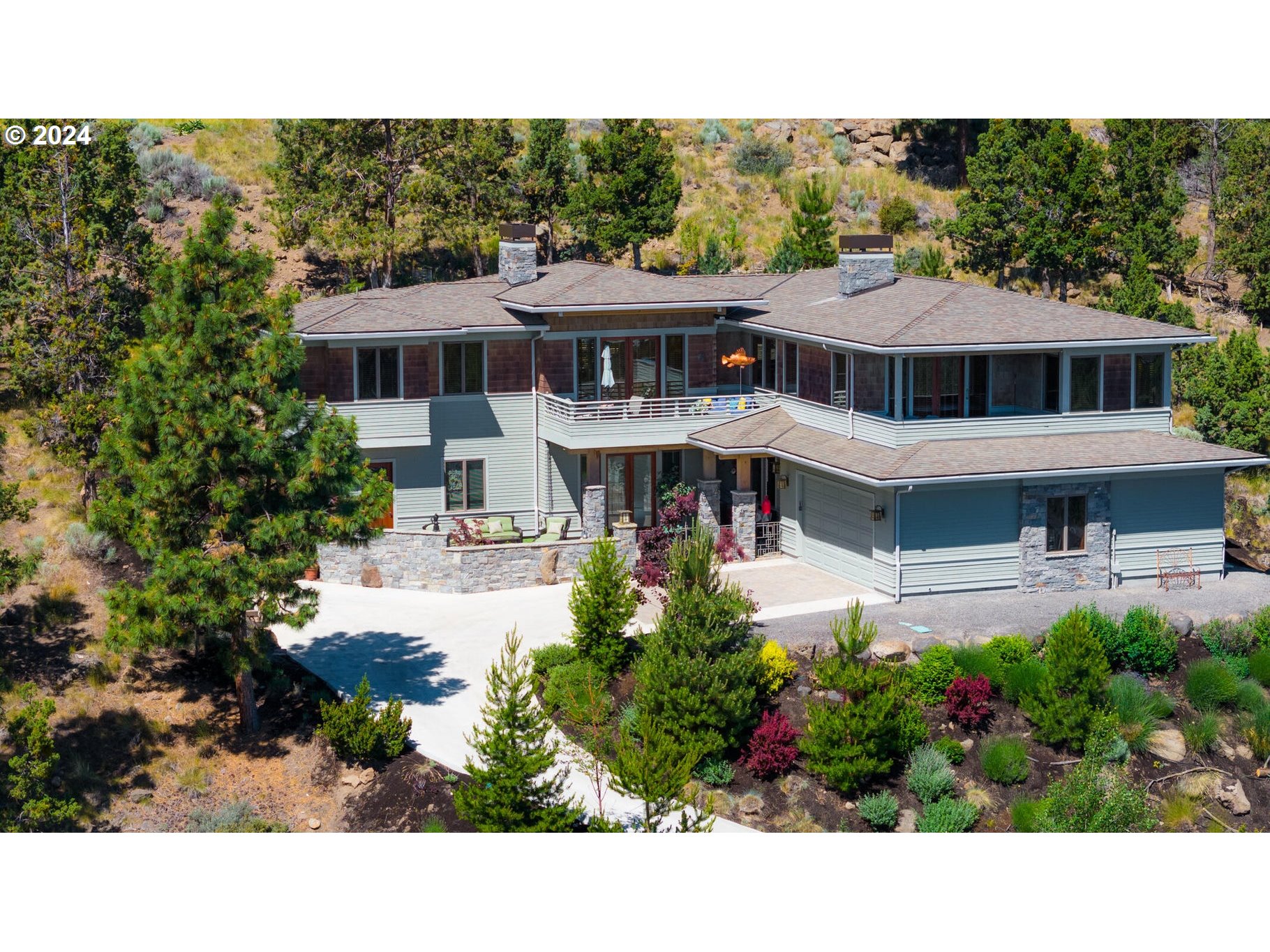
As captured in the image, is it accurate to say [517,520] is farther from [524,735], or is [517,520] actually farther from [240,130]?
[240,130]

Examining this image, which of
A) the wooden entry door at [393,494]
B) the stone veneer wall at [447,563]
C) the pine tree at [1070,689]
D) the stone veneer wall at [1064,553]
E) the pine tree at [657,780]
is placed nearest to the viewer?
the pine tree at [657,780]

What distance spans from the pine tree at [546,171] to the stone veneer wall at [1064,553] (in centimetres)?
2275

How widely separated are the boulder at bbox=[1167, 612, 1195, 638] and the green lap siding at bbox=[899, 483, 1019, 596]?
3.64m

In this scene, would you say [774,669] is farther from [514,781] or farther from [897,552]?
[514,781]

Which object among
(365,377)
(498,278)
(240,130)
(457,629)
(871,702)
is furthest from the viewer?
(240,130)

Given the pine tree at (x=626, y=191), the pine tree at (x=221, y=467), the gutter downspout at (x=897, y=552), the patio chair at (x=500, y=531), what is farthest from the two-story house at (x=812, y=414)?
the pine tree at (x=626, y=191)

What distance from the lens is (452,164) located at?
52750 millimetres

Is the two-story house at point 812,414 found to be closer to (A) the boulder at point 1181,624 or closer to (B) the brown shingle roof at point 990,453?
(B) the brown shingle roof at point 990,453

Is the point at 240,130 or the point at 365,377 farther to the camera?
the point at 240,130

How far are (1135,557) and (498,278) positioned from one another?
18.9m

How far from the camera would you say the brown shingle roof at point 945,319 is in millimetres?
37812

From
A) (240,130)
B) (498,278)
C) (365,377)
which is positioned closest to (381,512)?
(365,377)

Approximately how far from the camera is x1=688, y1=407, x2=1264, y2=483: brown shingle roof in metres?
36.1

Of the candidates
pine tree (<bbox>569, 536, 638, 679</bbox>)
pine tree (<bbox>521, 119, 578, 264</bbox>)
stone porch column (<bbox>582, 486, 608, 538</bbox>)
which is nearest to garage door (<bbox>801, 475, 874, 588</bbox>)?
stone porch column (<bbox>582, 486, 608, 538</bbox>)
